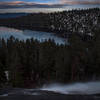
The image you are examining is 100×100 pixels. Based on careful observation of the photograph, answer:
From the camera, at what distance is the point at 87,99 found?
18.4 feet

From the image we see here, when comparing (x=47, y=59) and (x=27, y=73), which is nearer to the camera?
(x=47, y=59)

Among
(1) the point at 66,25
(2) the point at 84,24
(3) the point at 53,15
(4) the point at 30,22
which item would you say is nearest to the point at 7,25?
(4) the point at 30,22

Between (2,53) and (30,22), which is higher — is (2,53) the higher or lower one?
the higher one

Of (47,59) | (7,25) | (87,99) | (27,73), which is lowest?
(7,25)

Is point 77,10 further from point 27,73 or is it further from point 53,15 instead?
point 27,73

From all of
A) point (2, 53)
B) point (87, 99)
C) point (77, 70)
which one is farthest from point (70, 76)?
point (87, 99)

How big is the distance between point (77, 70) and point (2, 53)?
53.1ft

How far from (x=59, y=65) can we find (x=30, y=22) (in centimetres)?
16546

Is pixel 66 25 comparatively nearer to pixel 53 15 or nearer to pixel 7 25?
pixel 53 15

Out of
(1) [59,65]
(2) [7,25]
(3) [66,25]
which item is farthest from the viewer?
(2) [7,25]

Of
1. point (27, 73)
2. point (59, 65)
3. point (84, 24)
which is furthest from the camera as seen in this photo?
point (84, 24)

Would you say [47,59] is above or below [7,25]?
above

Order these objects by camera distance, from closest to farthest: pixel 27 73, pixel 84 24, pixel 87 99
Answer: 1. pixel 87 99
2. pixel 27 73
3. pixel 84 24

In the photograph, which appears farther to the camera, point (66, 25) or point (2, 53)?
point (66, 25)
